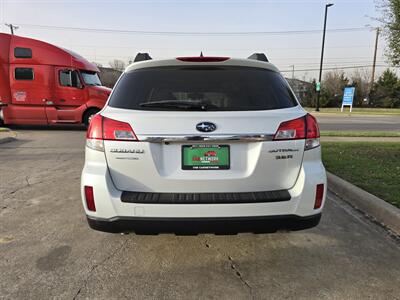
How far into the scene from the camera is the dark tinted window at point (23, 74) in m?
13.1

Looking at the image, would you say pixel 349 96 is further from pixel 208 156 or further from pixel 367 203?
pixel 208 156

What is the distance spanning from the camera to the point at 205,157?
2.49 meters

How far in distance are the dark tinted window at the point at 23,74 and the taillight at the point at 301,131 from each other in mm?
13188

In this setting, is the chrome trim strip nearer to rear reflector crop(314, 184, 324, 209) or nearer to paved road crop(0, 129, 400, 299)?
rear reflector crop(314, 184, 324, 209)

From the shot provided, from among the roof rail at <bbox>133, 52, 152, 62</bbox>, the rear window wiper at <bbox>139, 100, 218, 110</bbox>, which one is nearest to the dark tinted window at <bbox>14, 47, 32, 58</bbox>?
the roof rail at <bbox>133, 52, 152, 62</bbox>

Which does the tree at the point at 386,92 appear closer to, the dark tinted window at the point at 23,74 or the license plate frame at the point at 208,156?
the dark tinted window at the point at 23,74

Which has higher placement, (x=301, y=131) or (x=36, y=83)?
(x=36, y=83)

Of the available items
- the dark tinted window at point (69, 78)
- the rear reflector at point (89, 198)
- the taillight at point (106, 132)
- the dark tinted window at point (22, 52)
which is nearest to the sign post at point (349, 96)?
the dark tinted window at point (69, 78)

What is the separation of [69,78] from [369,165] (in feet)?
37.8

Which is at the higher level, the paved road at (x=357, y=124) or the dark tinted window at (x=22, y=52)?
the dark tinted window at (x=22, y=52)

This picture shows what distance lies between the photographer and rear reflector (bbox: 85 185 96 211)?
255 cm

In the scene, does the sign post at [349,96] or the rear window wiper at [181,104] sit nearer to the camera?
the rear window wiper at [181,104]

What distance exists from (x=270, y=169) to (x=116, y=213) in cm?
124

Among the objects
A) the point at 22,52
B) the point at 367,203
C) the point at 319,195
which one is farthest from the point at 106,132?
the point at 22,52
